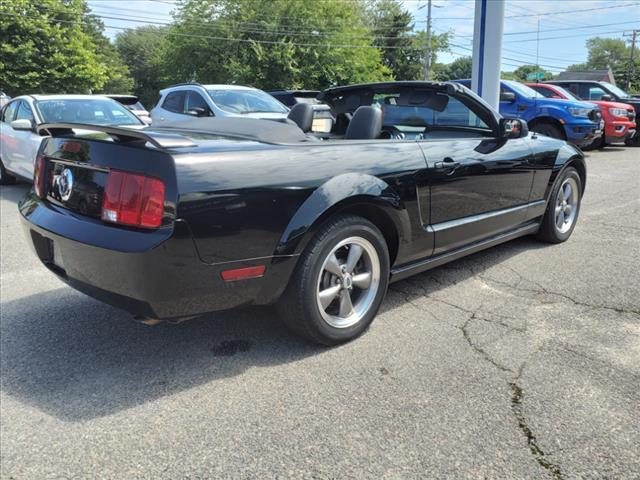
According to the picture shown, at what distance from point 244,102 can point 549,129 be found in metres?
6.67

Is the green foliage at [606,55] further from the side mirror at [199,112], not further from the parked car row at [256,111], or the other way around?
the side mirror at [199,112]

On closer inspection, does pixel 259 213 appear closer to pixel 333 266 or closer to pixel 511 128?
pixel 333 266

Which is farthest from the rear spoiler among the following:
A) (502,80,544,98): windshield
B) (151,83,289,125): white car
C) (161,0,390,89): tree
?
(161,0,390,89): tree

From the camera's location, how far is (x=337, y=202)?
273cm

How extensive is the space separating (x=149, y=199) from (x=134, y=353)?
1.07 meters

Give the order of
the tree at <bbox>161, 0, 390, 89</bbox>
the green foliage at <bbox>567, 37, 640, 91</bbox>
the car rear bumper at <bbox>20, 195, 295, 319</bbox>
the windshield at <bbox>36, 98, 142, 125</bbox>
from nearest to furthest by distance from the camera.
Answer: the car rear bumper at <bbox>20, 195, 295, 319</bbox> < the windshield at <bbox>36, 98, 142, 125</bbox> < the tree at <bbox>161, 0, 390, 89</bbox> < the green foliage at <bbox>567, 37, 640, 91</bbox>

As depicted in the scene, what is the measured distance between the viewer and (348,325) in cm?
298

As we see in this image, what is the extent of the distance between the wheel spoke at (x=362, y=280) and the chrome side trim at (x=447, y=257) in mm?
231

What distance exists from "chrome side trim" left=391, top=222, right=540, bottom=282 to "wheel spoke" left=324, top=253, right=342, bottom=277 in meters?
0.48

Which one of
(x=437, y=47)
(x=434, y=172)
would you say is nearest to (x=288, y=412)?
(x=434, y=172)

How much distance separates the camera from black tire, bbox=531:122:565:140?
37.0 ft

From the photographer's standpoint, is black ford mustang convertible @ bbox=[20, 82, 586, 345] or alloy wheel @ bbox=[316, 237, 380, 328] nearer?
black ford mustang convertible @ bbox=[20, 82, 586, 345]

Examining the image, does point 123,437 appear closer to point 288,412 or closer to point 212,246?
point 288,412

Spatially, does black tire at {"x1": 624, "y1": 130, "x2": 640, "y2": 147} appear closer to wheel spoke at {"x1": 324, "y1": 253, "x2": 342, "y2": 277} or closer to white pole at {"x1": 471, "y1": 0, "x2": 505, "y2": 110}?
white pole at {"x1": 471, "y1": 0, "x2": 505, "y2": 110}
